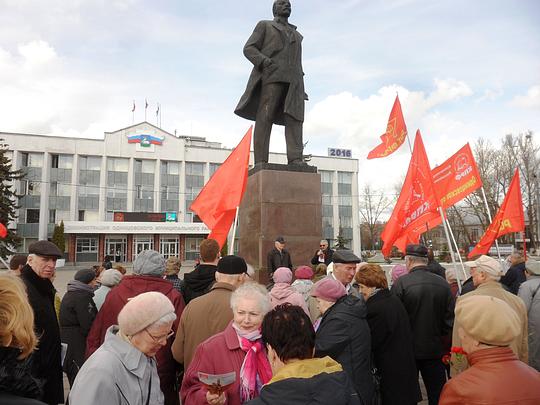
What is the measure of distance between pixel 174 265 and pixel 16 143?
49420 mm

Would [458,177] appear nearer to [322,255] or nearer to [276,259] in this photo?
[322,255]

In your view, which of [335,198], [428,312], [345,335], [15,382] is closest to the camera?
[15,382]

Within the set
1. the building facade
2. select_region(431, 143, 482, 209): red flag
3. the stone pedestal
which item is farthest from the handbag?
the building facade

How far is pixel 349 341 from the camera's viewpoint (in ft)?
10.6

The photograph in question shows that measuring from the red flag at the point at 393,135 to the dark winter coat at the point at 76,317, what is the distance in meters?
6.08

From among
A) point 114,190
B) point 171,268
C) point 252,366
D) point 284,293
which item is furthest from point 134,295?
point 114,190

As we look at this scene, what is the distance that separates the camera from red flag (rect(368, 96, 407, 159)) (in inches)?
347

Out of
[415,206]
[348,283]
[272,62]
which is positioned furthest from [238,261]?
[272,62]

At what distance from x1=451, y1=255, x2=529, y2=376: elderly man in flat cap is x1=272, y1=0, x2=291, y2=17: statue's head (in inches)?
233

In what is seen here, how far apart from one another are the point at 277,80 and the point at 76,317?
538 centimetres

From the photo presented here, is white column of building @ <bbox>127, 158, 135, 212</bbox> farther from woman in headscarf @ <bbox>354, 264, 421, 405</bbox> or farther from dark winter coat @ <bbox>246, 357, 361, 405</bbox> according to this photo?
dark winter coat @ <bbox>246, 357, 361, 405</bbox>

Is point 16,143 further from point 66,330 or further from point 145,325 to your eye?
point 145,325

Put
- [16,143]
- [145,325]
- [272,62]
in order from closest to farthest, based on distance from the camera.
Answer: [145,325], [272,62], [16,143]

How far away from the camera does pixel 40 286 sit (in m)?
3.60
